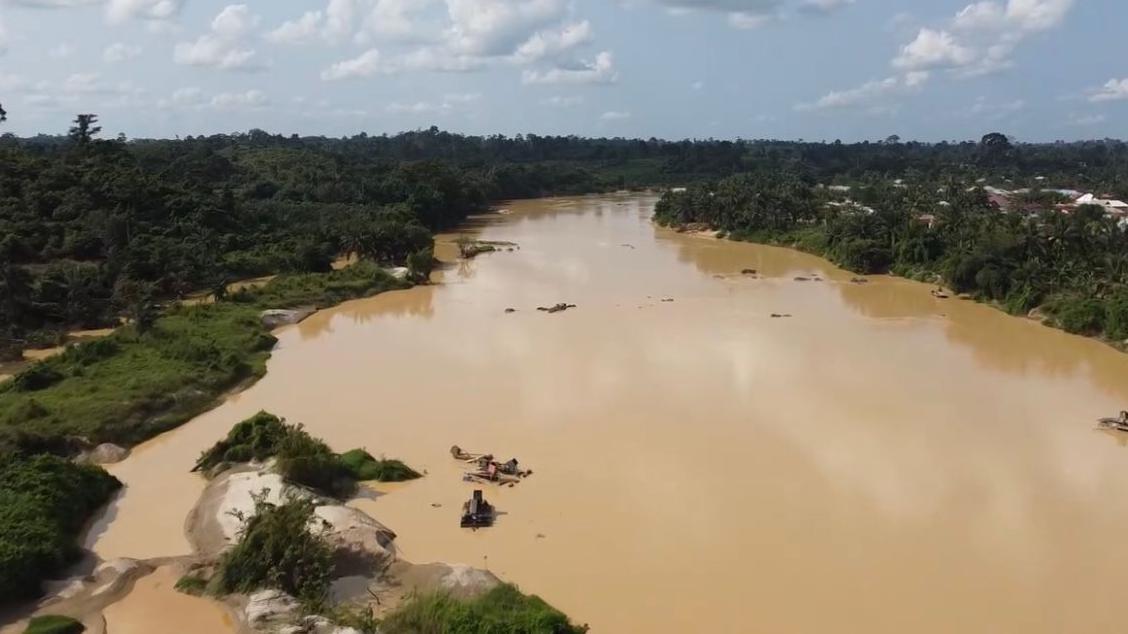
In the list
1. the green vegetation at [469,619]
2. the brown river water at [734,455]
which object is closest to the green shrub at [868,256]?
the brown river water at [734,455]

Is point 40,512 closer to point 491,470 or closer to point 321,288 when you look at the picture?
point 491,470

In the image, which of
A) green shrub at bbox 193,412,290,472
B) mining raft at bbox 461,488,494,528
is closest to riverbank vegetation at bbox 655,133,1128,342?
mining raft at bbox 461,488,494,528

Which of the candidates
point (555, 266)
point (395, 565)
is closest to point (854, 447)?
point (395, 565)

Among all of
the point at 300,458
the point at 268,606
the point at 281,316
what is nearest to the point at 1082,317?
the point at 300,458

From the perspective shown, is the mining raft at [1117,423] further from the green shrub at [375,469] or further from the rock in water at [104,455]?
the rock in water at [104,455]

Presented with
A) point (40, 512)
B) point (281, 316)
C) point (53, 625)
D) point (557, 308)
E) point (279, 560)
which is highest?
point (40, 512)

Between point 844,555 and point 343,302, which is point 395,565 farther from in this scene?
point 343,302
